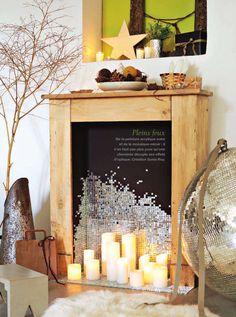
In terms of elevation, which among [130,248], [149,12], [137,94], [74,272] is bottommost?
[74,272]

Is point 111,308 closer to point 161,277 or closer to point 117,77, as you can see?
point 161,277

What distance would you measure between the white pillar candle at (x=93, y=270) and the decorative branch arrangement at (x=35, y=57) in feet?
2.09

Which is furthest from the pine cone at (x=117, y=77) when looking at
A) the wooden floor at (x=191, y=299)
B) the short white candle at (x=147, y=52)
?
the wooden floor at (x=191, y=299)

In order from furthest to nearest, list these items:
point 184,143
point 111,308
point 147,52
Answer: point 147,52 < point 184,143 < point 111,308

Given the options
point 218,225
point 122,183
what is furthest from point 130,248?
point 218,225

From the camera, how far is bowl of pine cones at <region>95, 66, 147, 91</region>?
102 inches

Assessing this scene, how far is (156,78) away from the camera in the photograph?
279 centimetres

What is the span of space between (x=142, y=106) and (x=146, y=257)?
720mm

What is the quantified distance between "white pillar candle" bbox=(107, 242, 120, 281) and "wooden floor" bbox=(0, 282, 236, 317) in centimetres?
11

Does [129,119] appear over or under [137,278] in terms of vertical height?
over

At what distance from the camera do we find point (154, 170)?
2.66 metres

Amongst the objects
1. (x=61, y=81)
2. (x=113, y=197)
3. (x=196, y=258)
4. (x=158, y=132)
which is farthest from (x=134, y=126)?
(x=196, y=258)

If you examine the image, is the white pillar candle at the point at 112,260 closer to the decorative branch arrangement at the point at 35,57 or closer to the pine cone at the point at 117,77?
the decorative branch arrangement at the point at 35,57

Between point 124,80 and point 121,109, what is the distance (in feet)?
0.44
